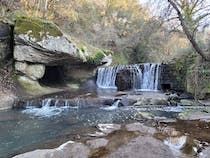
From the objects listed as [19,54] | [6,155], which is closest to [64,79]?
[19,54]

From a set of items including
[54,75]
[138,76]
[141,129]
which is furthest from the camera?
[54,75]

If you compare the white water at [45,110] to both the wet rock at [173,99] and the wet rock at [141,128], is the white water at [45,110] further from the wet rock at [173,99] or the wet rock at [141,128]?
the wet rock at [173,99]

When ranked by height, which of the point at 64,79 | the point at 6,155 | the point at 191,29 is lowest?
the point at 6,155

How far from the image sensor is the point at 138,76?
17.8 meters

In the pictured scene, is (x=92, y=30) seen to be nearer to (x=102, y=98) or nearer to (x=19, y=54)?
(x=19, y=54)

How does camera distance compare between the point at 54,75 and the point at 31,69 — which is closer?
the point at 31,69

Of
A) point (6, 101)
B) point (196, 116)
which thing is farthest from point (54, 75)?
point (196, 116)

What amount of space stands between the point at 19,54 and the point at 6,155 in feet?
27.8

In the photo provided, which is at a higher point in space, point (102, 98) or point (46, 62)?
point (46, 62)

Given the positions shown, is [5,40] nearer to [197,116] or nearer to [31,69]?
[31,69]

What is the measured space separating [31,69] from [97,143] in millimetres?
9434

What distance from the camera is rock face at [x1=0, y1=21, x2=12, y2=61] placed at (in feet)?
43.6

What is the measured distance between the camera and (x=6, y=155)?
5898 millimetres

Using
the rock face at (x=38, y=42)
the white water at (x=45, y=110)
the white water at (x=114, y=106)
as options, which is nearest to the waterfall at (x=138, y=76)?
the rock face at (x=38, y=42)
